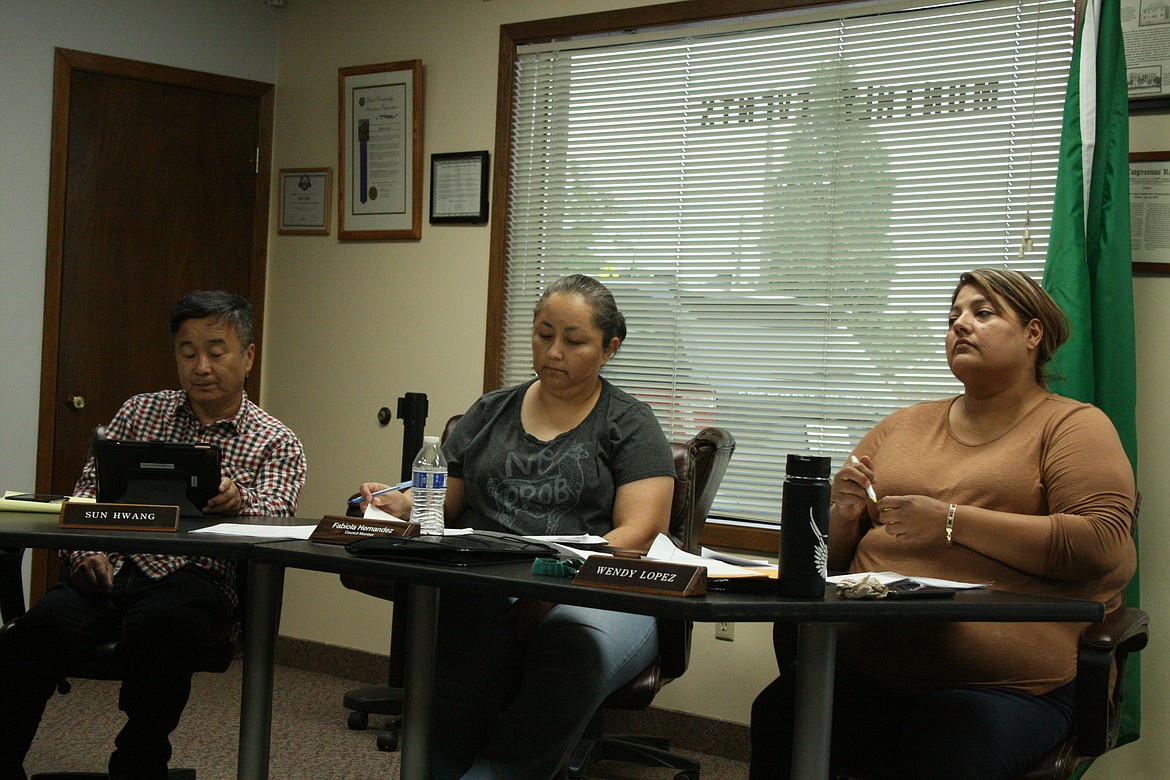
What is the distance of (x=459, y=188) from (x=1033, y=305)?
2.15 meters

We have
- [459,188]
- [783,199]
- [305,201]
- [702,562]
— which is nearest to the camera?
[702,562]

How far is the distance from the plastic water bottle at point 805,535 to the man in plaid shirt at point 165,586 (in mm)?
1234

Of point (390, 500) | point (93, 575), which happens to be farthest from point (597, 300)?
point (93, 575)

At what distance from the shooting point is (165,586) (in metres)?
2.34

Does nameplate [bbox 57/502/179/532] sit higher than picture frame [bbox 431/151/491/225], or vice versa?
Result: picture frame [bbox 431/151/491/225]

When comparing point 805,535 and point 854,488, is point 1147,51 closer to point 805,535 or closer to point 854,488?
point 854,488

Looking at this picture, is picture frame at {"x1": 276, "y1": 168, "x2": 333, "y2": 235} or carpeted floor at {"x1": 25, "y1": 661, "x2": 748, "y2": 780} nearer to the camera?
carpeted floor at {"x1": 25, "y1": 661, "x2": 748, "y2": 780}

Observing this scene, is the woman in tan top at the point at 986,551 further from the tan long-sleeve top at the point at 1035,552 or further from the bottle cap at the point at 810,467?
the bottle cap at the point at 810,467

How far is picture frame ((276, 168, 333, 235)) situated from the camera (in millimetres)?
4082

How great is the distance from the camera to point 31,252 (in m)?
3.67

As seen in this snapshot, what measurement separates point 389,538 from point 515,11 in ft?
7.78

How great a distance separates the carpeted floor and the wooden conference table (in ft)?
3.16

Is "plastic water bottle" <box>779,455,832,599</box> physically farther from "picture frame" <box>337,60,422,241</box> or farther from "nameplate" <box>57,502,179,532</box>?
"picture frame" <box>337,60,422,241</box>

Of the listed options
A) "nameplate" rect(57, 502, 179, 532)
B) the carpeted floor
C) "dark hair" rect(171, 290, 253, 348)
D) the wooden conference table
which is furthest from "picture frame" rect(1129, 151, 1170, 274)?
"nameplate" rect(57, 502, 179, 532)
